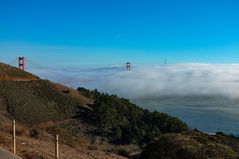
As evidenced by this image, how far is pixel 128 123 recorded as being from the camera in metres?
67.9

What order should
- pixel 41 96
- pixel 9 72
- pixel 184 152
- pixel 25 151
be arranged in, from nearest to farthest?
pixel 25 151, pixel 184 152, pixel 41 96, pixel 9 72

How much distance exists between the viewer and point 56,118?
2613 inches

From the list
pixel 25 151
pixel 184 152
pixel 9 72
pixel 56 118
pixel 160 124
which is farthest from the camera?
pixel 9 72

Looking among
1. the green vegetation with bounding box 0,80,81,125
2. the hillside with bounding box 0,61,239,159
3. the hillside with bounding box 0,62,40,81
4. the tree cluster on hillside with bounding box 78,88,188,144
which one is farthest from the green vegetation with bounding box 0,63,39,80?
the tree cluster on hillside with bounding box 78,88,188,144

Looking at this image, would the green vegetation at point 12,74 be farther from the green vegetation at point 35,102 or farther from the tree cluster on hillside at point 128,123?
the tree cluster on hillside at point 128,123

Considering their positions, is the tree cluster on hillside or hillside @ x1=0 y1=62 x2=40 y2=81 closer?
the tree cluster on hillside

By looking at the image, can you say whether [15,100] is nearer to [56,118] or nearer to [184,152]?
[56,118]

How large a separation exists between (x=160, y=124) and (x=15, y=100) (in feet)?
70.5

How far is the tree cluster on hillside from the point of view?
58.4 metres

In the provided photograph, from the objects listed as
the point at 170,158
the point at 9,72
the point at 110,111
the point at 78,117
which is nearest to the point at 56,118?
the point at 78,117

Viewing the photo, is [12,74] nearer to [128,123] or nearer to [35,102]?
[35,102]

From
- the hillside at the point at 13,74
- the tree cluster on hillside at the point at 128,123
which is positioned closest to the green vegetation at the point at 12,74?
the hillside at the point at 13,74

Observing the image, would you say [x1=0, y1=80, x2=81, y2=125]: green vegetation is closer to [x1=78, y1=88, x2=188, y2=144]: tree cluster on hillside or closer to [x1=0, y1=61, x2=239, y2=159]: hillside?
[x1=0, y1=61, x2=239, y2=159]: hillside

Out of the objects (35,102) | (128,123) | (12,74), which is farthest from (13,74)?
(128,123)
